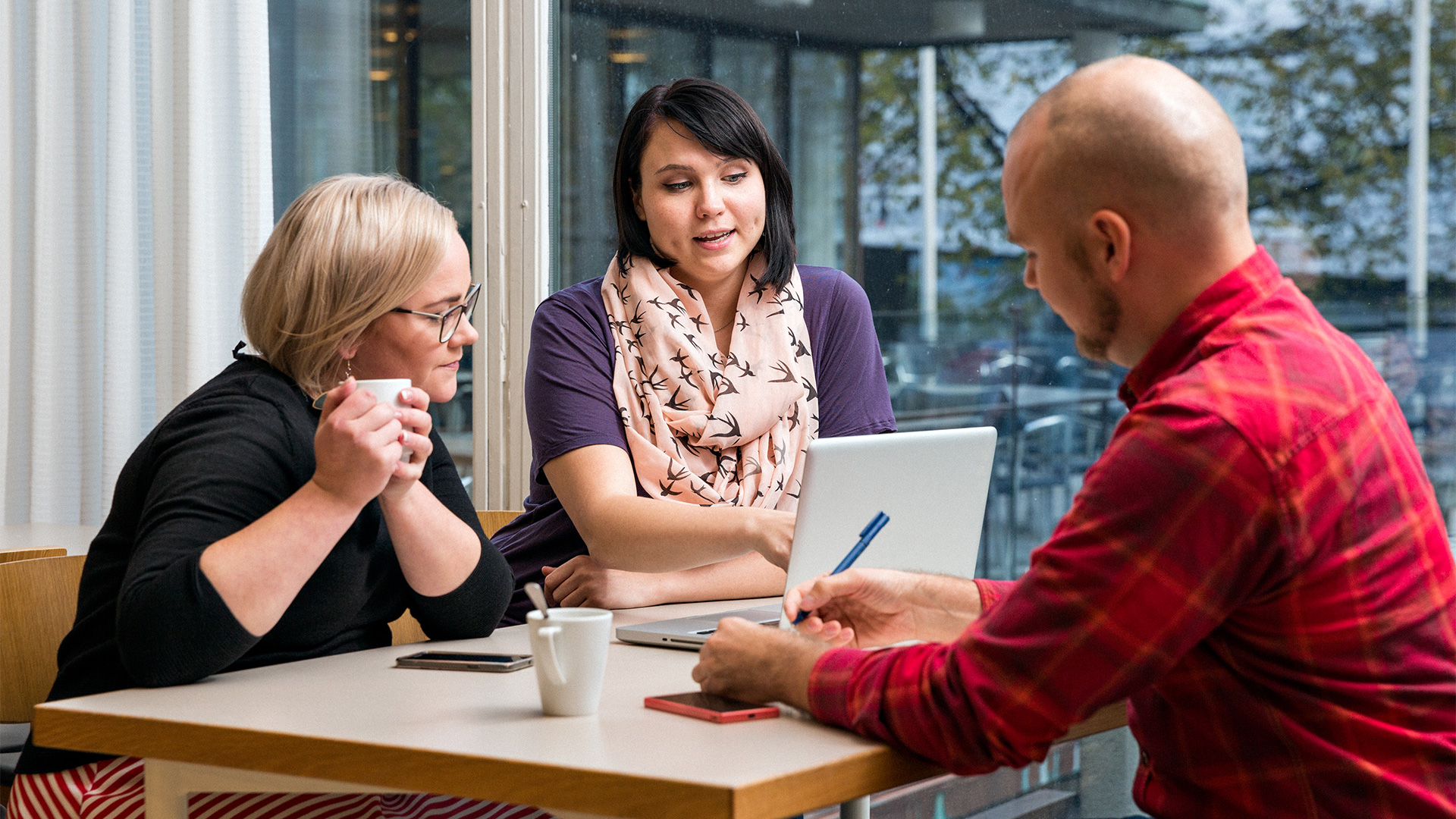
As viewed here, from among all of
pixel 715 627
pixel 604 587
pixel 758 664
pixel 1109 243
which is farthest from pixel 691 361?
pixel 1109 243

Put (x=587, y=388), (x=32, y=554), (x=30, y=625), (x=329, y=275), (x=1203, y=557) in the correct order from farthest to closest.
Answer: (x=32, y=554) < (x=587, y=388) < (x=30, y=625) < (x=329, y=275) < (x=1203, y=557)

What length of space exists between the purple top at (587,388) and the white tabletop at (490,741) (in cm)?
66

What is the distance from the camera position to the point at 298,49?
3488mm

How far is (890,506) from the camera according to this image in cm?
146

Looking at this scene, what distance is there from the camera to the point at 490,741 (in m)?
1.05

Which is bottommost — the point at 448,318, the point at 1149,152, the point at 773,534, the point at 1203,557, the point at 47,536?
the point at 47,536

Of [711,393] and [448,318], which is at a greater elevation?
[448,318]

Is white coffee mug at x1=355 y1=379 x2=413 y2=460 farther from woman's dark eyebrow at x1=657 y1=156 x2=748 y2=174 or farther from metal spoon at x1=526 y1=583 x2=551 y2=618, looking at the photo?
woman's dark eyebrow at x1=657 y1=156 x2=748 y2=174

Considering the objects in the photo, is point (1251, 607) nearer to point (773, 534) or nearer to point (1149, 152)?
point (1149, 152)

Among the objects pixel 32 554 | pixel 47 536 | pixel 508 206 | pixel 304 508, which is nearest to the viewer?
pixel 304 508

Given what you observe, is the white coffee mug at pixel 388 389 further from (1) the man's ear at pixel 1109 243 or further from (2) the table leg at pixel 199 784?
(1) the man's ear at pixel 1109 243

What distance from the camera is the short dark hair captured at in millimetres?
2065

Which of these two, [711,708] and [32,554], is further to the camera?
[32,554]

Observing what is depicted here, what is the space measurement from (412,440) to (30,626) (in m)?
0.79
